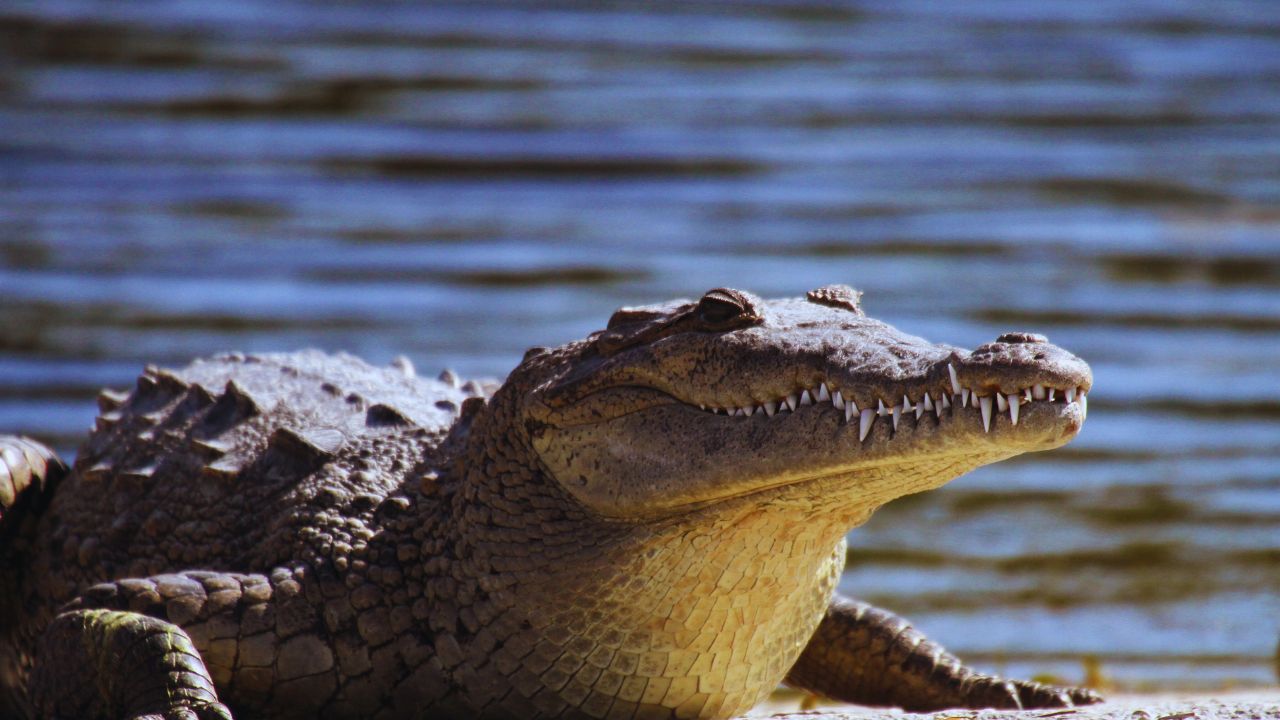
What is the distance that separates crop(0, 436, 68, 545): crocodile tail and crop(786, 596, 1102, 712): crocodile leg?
6.78 ft

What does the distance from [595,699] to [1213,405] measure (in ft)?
20.0

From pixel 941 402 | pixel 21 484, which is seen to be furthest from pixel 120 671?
pixel 941 402

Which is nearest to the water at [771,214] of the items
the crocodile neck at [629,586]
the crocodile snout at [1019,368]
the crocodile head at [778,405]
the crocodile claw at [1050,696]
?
the crocodile claw at [1050,696]

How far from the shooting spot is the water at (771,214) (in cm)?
704

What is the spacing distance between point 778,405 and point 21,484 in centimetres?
231

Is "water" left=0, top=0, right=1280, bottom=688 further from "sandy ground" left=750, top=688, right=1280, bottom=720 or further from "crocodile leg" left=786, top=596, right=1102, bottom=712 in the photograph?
"sandy ground" left=750, top=688, right=1280, bottom=720

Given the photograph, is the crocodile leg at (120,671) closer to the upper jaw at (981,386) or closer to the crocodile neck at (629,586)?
the crocodile neck at (629,586)

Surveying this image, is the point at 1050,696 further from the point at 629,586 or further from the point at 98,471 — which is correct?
the point at 98,471

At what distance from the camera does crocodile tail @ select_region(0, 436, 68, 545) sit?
4312 millimetres

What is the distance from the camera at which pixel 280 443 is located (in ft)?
12.6

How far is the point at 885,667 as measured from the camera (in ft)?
13.5

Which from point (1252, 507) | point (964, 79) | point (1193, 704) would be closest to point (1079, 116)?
point (964, 79)

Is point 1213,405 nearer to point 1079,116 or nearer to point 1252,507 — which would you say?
point 1252,507

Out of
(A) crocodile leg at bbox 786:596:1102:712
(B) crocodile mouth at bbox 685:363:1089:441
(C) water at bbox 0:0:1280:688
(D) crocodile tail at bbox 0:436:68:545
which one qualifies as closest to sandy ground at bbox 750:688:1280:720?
(A) crocodile leg at bbox 786:596:1102:712
